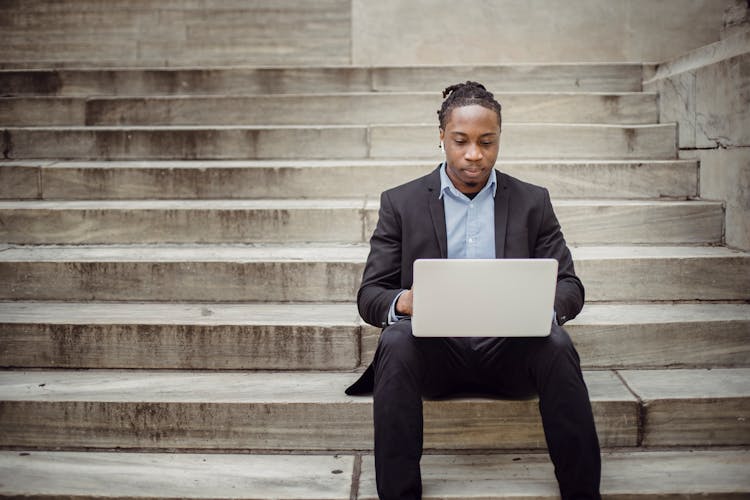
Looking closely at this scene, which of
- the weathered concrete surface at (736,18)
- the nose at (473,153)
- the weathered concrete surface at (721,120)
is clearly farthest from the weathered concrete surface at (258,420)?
the weathered concrete surface at (736,18)

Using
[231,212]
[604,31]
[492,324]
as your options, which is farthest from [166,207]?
[604,31]

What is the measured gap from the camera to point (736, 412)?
113 inches

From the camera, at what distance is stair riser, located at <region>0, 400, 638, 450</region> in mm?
2867

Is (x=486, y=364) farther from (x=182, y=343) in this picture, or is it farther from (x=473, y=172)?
(x=182, y=343)

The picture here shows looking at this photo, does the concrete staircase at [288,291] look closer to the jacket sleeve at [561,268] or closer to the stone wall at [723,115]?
the stone wall at [723,115]

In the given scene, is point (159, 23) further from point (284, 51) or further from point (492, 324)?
point (492, 324)

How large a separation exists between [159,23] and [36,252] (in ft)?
11.1

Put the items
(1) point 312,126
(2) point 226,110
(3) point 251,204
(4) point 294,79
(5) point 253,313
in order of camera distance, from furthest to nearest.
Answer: (4) point 294,79
(2) point 226,110
(1) point 312,126
(3) point 251,204
(5) point 253,313

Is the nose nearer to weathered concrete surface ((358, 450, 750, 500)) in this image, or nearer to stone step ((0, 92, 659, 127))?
weathered concrete surface ((358, 450, 750, 500))

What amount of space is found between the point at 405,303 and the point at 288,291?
4.03 ft

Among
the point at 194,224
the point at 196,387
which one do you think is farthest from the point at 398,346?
the point at 194,224

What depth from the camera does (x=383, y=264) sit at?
2756 mm

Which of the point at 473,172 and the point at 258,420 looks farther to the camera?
the point at 258,420

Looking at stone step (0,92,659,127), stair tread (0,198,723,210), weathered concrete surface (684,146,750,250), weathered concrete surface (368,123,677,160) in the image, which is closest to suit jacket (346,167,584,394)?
stair tread (0,198,723,210)
